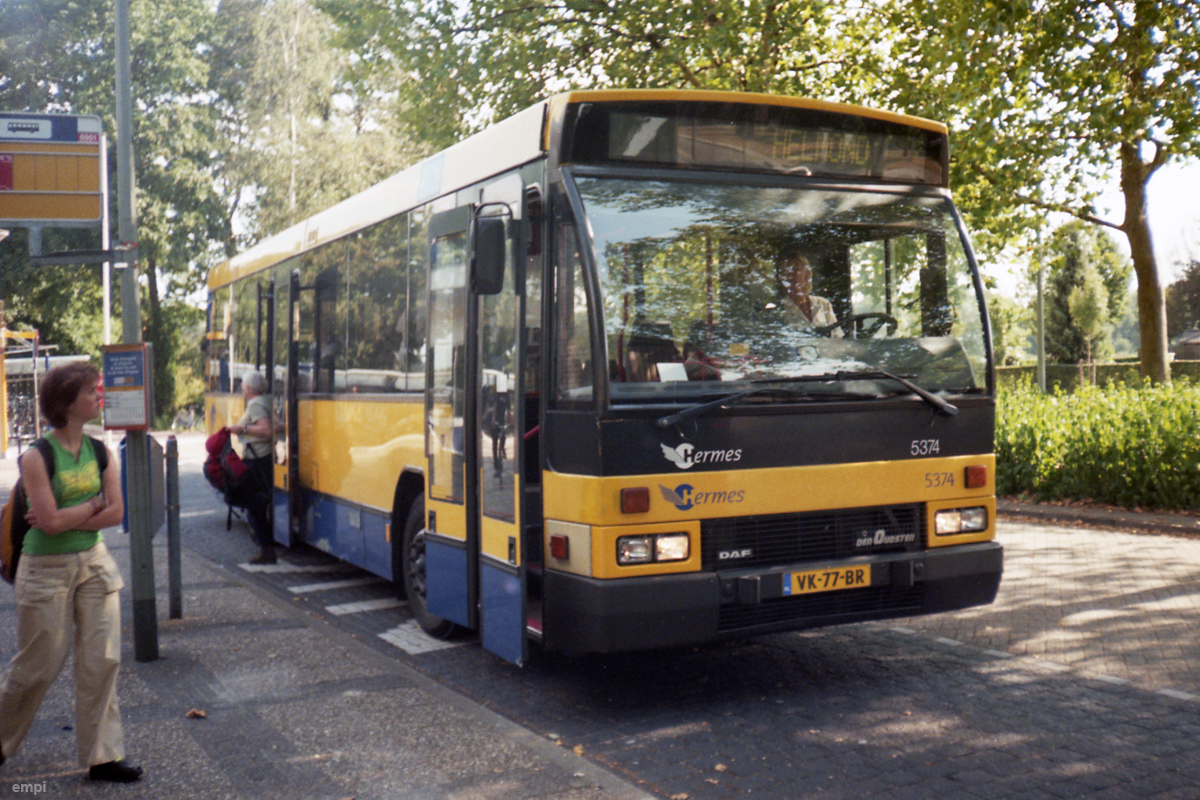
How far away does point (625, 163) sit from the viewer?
5605mm

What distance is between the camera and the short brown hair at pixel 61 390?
4723mm

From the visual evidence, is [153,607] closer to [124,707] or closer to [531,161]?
[124,707]

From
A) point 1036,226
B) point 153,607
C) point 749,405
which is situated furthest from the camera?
point 1036,226

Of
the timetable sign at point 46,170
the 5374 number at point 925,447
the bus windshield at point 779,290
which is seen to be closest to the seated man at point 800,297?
the bus windshield at point 779,290

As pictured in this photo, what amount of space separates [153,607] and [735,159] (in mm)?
4316

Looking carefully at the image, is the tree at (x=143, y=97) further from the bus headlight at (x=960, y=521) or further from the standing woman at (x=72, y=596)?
the bus headlight at (x=960, y=521)

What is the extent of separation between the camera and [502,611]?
19.3 ft

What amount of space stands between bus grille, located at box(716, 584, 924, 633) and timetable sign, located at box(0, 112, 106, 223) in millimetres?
4842

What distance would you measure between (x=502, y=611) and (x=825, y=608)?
1.61 m

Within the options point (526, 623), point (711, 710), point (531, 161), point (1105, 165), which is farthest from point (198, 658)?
point (1105, 165)

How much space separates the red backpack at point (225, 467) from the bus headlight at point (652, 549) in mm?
6351

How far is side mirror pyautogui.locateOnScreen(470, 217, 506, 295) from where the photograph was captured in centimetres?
559

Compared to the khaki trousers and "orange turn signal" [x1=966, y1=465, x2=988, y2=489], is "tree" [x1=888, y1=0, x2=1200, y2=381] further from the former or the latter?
the khaki trousers

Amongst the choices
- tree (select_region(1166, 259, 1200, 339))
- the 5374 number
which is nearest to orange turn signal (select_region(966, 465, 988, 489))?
the 5374 number
